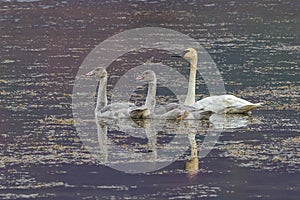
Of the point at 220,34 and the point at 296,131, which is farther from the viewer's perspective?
the point at 220,34

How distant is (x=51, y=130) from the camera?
16703 mm

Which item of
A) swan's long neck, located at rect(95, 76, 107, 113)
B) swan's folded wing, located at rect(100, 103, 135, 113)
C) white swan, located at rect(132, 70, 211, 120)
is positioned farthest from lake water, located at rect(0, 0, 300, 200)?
swan's long neck, located at rect(95, 76, 107, 113)

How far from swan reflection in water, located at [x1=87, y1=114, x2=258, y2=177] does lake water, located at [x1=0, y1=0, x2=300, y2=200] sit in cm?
3

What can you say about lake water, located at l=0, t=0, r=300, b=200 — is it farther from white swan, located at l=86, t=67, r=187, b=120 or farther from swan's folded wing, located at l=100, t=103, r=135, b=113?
swan's folded wing, located at l=100, t=103, r=135, b=113

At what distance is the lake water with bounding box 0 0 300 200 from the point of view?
13.4 m

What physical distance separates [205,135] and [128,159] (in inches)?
81.3

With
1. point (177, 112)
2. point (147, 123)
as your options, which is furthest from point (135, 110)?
point (177, 112)

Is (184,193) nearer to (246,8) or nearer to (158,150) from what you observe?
(158,150)

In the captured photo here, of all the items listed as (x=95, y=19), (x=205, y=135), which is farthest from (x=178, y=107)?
(x=95, y=19)

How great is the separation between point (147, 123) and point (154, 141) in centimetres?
168

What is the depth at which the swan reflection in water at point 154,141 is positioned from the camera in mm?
14594

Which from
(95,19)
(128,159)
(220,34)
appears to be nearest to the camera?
(128,159)

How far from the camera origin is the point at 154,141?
52.6 ft

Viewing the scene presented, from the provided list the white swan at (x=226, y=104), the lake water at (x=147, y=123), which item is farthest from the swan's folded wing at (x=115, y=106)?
the white swan at (x=226, y=104)
